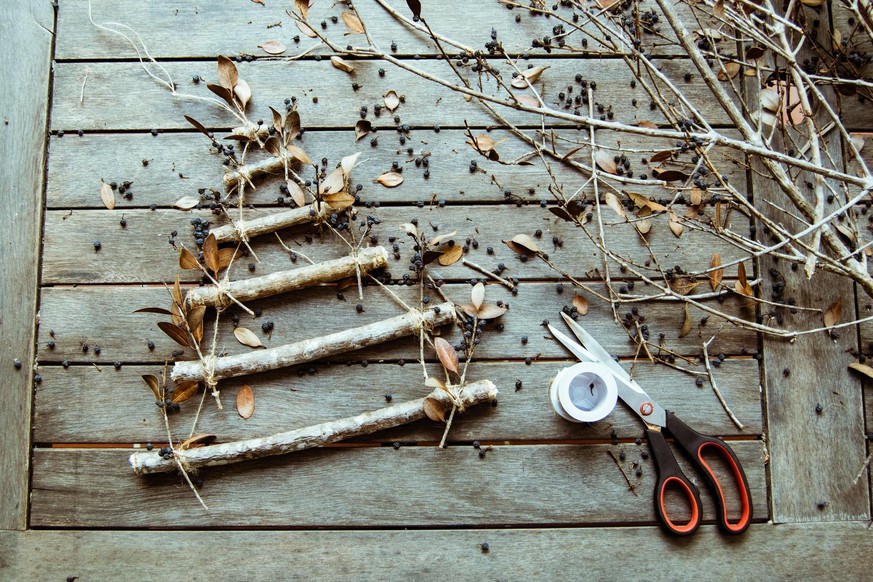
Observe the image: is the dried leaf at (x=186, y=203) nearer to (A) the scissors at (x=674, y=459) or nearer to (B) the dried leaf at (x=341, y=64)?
(B) the dried leaf at (x=341, y=64)

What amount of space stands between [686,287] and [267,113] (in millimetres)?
1308

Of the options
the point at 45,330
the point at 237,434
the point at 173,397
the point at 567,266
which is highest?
the point at 567,266

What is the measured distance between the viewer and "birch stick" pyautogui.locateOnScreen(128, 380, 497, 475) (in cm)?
161

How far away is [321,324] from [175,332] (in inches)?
15.0

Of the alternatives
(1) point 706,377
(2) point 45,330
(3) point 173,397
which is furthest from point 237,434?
(1) point 706,377

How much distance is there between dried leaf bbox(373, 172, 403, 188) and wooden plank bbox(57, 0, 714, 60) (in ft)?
1.23

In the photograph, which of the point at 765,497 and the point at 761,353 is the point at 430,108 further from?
the point at 765,497

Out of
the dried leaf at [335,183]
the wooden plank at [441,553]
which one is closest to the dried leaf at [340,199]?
the dried leaf at [335,183]

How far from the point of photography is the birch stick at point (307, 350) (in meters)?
1.64

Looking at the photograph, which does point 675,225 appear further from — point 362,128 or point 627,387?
point 362,128

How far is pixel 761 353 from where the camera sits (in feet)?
5.61

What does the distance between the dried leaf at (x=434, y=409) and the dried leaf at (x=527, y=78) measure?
94 centimetres

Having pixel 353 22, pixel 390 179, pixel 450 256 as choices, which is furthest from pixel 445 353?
pixel 353 22

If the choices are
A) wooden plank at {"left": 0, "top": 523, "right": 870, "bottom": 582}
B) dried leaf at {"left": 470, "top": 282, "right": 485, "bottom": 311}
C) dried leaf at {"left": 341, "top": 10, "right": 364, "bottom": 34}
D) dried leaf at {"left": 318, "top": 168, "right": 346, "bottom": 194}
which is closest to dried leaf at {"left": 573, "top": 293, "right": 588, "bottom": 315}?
dried leaf at {"left": 470, "top": 282, "right": 485, "bottom": 311}
